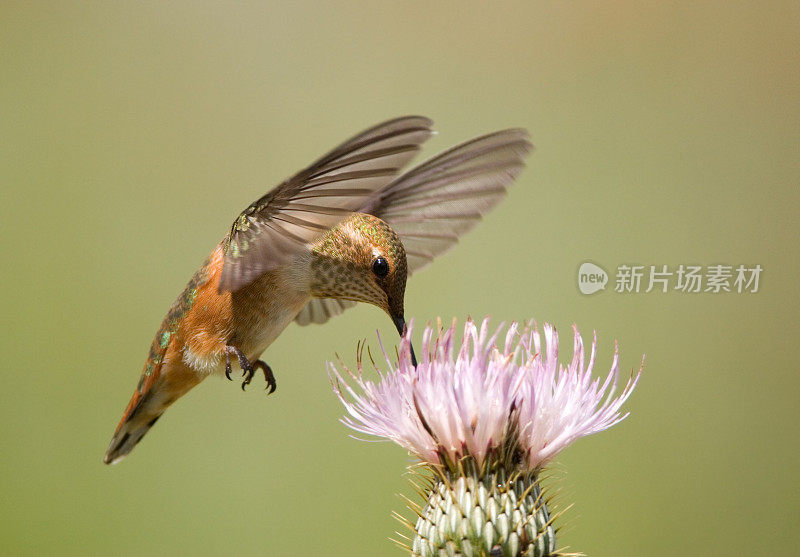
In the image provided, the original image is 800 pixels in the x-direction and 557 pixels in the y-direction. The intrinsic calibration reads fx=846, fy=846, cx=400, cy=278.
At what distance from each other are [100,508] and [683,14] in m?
4.92

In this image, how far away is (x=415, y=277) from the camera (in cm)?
514

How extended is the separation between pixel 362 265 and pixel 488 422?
1.78 feet

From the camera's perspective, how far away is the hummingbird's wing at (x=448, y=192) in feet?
7.95

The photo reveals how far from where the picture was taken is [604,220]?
532 centimetres

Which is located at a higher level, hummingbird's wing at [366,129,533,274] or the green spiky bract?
hummingbird's wing at [366,129,533,274]

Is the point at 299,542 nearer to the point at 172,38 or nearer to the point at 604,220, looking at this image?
the point at 604,220

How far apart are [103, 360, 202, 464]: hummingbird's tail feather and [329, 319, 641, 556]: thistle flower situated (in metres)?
0.76

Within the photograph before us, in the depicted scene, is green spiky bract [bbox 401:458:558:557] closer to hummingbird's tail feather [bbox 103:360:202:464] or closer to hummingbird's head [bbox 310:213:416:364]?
hummingbird's head [bbox 310:213:416:364]

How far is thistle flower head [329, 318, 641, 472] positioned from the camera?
80.7 inches

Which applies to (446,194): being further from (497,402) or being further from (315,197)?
(497,402)

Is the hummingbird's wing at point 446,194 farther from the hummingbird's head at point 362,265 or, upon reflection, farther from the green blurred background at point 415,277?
the green blurred background at point 415,277

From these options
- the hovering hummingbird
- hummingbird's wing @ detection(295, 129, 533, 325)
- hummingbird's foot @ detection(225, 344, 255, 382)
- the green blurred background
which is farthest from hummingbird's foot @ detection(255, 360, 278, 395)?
the green blurred background

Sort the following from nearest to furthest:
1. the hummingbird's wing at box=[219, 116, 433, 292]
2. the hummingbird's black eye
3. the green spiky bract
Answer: the hummingbird's wing at box=[219, 116, 433, 292] < the green spiky bract < the hummingbird's black eye

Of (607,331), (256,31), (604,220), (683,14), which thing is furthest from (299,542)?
(683,14)
